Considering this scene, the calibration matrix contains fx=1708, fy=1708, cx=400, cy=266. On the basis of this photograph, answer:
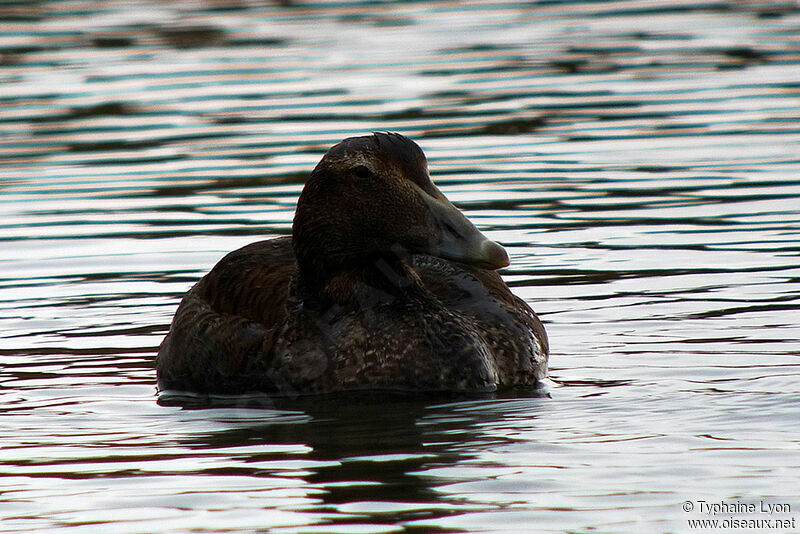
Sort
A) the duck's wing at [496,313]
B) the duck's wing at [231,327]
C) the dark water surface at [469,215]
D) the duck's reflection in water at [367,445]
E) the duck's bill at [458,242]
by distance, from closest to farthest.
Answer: the duck's reflection in water at [367,445], the dark water surface at [469,215], the duck's bill at [458,242], the duck's wing at [496,313], the duck's wing at [231,327]

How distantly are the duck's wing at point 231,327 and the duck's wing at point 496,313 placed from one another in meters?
0.79

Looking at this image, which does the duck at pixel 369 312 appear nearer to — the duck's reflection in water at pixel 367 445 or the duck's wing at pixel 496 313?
the duck's wing at pixel 496 313

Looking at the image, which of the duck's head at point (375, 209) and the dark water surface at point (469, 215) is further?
the duck's head at point (375, 209)

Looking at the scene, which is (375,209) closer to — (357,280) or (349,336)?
(357,280)

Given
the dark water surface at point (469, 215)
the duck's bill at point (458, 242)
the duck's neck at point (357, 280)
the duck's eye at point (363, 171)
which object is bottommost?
the dark water surface at point (469, 215)

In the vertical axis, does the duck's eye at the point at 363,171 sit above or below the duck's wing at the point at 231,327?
above

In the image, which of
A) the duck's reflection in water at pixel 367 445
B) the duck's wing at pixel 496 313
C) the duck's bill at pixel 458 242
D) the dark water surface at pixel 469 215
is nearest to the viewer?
the duck's reflection in water at pixel 367 445

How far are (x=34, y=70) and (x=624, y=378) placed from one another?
625 inches

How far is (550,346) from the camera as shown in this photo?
9.66 meters

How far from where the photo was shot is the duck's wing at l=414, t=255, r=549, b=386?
344 inches

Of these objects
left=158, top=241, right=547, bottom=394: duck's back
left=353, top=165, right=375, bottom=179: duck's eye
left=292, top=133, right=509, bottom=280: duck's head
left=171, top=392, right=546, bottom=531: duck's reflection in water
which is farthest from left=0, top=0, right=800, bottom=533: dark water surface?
left=353, top=165, right=375, bottom=179: duck's eye

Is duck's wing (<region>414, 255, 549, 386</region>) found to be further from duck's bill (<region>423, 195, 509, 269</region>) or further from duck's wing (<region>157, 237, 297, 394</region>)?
duck's wing (<region>157, 237, 297, 394</region>)

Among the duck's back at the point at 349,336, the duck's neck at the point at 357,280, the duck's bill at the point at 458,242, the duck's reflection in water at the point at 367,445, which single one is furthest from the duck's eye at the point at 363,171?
the duck's reflection in water at the point at 367,445

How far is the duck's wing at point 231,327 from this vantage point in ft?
29.2
